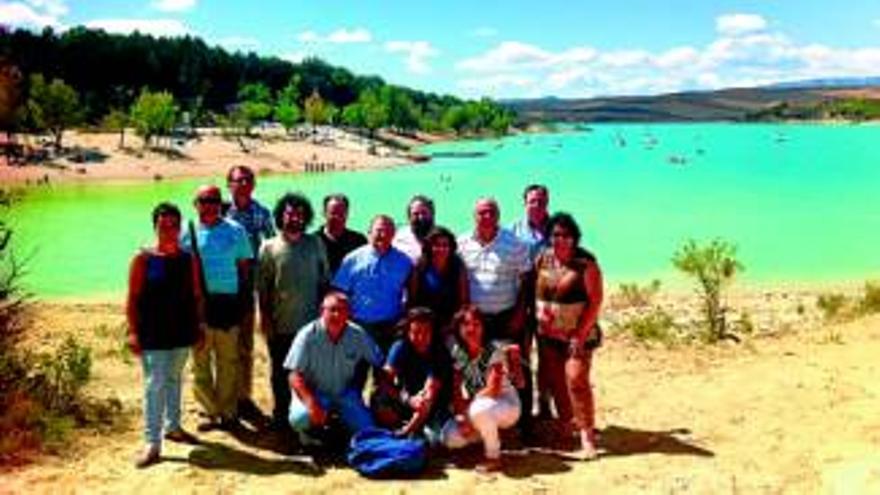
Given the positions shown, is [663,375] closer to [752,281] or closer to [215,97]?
[752,281]

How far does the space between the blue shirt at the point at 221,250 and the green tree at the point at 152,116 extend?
8177 centimetres

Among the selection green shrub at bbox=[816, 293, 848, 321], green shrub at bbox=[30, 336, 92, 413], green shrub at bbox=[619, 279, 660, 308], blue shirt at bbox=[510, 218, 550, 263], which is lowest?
green shrub at bbox=[619, 279, 660, 308]

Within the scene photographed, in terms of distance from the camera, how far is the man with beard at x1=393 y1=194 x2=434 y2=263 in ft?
29.8

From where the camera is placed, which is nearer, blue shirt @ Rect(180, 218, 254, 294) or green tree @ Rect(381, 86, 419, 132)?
blue shirt @ Rect(180, 218, 254, 294)

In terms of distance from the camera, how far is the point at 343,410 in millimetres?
8672

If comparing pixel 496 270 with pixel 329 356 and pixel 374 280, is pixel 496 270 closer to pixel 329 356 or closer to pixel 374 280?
pixel 374 280

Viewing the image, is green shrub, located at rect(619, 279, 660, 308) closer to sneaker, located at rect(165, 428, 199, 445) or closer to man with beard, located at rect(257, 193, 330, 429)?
man with beard, located at rect(257, 193, 330, 429)

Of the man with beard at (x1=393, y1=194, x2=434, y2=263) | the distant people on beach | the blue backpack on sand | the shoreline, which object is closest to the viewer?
the blue backpack on sand

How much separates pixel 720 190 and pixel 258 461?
63.0 m

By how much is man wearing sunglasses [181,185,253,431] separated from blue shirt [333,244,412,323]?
2.81 ft

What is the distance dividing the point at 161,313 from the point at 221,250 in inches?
29.9

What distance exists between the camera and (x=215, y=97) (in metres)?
131

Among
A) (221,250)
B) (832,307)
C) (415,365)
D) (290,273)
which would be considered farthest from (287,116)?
(415,365)

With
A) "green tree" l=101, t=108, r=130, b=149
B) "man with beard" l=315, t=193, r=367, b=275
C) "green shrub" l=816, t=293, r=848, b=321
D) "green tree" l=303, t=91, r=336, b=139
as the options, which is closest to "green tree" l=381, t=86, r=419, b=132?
"green tree" l=303, t=91, r=336, b=139
